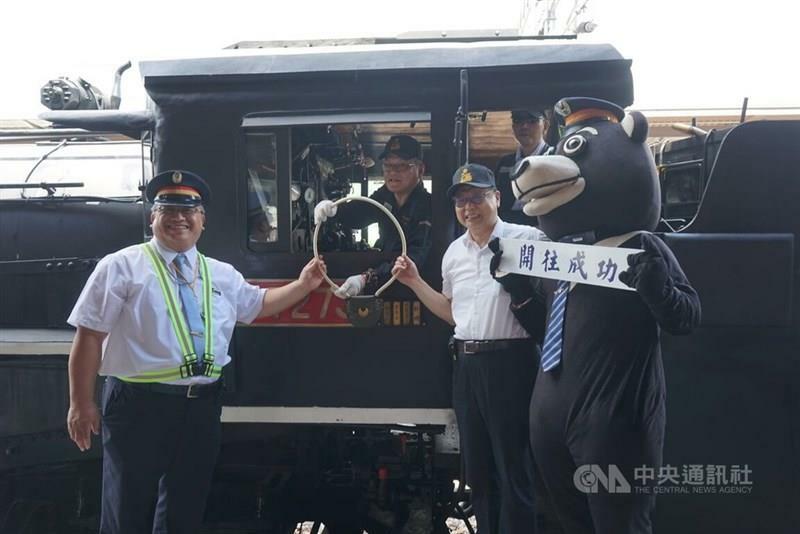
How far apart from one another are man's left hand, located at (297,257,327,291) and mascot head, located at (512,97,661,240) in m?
0.90

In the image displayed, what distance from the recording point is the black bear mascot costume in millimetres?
2062

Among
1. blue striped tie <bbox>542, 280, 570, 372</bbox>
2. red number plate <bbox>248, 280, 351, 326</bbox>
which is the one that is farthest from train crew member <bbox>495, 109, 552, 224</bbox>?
red number plate <bbox>248, 280, 351, 326</bbox>

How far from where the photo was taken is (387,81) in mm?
2740

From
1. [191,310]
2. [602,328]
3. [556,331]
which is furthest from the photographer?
[191,310]

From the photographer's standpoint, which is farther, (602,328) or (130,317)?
(130,317)

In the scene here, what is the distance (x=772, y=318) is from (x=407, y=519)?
195cm

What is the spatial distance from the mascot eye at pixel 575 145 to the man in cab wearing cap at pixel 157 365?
1.10 meters

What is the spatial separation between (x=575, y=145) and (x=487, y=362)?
0.91 metres

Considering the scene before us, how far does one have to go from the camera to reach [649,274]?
193cm

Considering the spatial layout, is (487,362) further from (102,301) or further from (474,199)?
(102,301)

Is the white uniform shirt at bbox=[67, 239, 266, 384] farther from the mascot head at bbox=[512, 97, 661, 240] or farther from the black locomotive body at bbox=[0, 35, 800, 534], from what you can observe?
the mascot head at bbox=[512, 97, 661, 240]

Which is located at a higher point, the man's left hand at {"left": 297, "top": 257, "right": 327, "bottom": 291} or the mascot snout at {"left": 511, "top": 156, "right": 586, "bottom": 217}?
the mascot snout at {"left": 511, "top": 156, "right": 586, "bottom": 217}

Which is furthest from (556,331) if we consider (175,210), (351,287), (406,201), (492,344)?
(175,210)

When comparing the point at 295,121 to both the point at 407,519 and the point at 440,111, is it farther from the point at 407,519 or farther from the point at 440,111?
the point at 407,519
